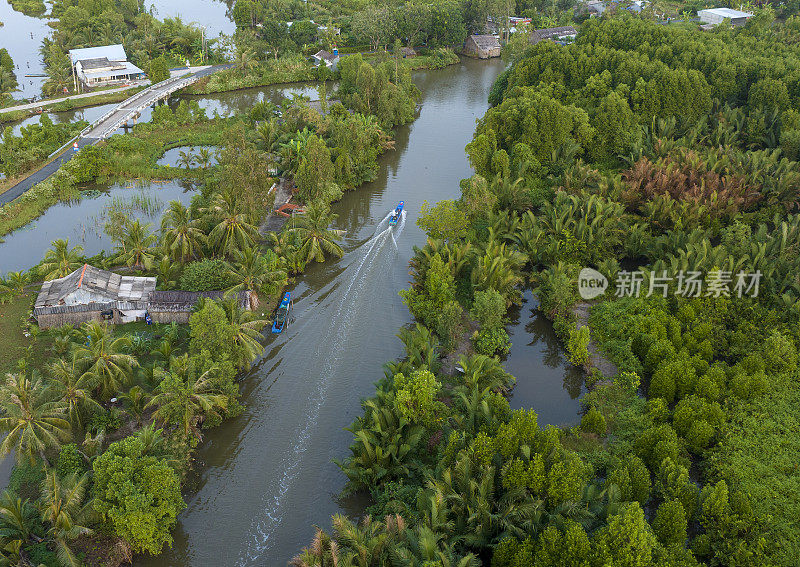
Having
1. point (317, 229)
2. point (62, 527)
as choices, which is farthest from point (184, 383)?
point (317, 229)

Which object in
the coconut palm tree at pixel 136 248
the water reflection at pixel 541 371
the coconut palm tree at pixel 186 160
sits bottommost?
the water reflection at pixel 541 371

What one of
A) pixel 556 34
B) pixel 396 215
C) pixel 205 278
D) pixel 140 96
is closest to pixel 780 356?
pixel 396 215

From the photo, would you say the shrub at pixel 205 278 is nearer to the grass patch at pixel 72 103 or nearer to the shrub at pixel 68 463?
the shrub at pixel 68 463

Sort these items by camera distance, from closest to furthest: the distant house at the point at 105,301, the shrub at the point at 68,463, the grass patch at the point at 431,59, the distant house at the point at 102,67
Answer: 1. the shrub at the point at 68,463
2. the distant house at the point at 105,301
3. the distant house at the point at 102,67
4. the grass patch at the point at 431,59

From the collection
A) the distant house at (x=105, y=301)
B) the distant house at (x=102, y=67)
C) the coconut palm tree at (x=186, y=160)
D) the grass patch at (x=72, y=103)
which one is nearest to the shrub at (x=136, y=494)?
the distant house at (x=105, y=301)

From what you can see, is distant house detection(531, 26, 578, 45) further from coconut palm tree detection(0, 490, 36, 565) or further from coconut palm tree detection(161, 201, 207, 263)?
coconut palm tree detection(0, 490, 36, 565)

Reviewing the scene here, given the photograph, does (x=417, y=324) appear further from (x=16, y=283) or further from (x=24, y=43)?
(x=24, y=43)

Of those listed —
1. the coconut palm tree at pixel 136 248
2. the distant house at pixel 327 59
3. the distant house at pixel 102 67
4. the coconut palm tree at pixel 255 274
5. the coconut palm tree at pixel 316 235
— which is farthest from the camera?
the distant house at pixel 327 59
